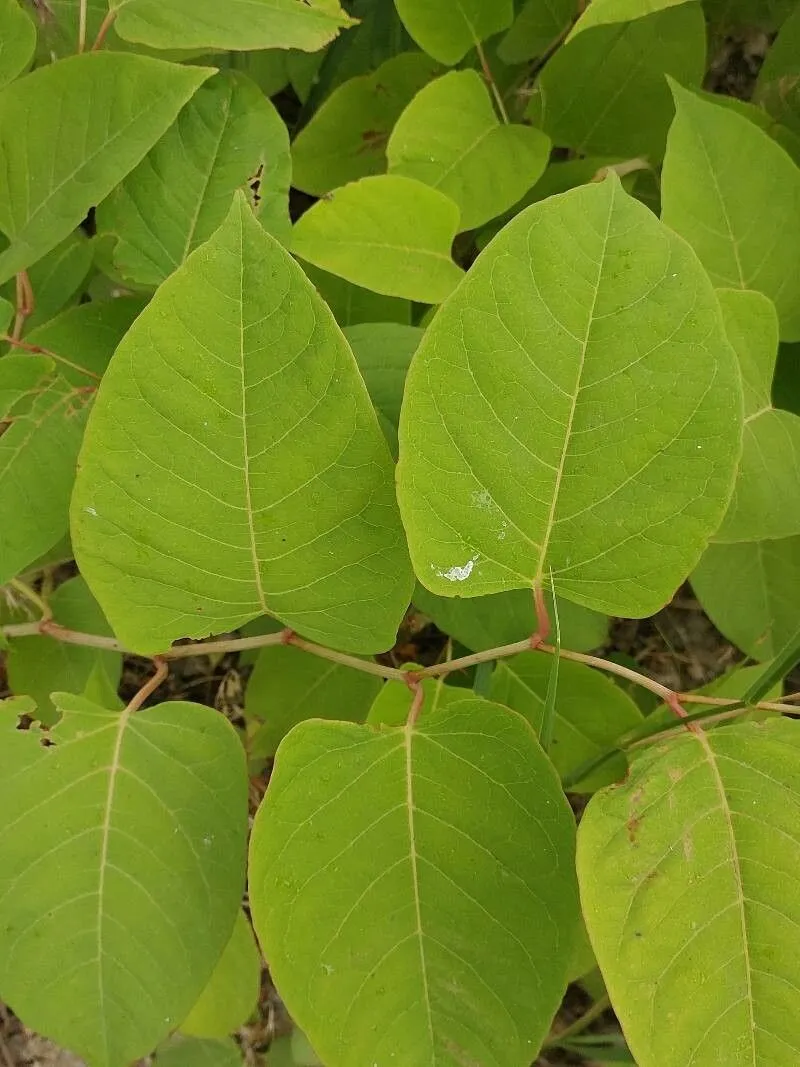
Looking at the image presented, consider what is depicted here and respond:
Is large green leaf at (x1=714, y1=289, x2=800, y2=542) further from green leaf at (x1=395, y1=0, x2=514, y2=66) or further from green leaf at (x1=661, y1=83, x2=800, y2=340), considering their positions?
green leaf at (x1=395, y1=0, x2=514, y2=66)

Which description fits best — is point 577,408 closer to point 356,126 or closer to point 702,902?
point 702,902

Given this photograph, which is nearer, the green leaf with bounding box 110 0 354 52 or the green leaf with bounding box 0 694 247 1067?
the green leaf with bounding box 0 694 247 1067

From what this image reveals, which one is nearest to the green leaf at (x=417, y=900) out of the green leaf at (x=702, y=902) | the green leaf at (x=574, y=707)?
the green leaf at (x=702, y=902)

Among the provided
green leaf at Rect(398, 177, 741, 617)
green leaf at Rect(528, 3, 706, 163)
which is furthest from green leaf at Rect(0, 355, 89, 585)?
green leaf at Rect(528, 3, 706, 163)

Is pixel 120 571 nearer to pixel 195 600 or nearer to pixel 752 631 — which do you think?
pixel 195 600

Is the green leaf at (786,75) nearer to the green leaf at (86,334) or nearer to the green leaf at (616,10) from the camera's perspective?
the green leaf at (616,10)

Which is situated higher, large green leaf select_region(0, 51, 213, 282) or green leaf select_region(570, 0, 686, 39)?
green leaf select_region(570, 0, 686, 39)

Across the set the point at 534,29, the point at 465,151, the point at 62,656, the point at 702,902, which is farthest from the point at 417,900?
the point at 534,29

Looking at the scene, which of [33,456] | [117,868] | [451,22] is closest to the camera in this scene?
[117,868]
